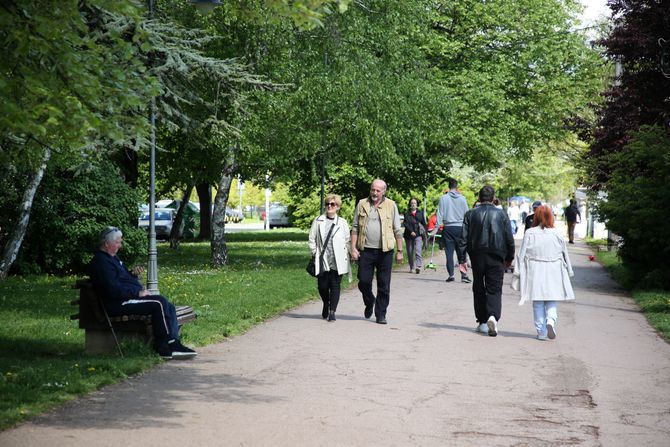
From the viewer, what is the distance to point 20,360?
33.5ft

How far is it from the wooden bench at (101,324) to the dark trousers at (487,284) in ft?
Result: 14.3

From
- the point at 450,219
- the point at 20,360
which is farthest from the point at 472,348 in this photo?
the point at 450,219

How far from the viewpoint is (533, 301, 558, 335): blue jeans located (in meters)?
12.9

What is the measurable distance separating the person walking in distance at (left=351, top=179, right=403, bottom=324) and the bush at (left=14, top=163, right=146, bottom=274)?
903 centimetres

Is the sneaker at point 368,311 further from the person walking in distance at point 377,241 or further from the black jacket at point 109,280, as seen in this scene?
the black jacket at point 109,280

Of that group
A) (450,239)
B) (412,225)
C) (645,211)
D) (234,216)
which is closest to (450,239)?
(450,239)

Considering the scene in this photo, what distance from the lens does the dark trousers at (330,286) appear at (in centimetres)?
1441

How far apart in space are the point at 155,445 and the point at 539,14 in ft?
118

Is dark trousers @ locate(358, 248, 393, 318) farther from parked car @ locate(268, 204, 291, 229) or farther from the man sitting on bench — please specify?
parked car @ locate(268, 204, 291, 229)

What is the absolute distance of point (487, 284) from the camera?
13.1m

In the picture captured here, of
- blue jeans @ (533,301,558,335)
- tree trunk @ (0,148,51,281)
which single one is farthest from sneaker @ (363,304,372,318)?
tree trunk @ (0,148,51,281)

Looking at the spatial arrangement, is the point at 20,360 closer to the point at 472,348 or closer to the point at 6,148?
the point at 6,148

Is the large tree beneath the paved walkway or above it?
above

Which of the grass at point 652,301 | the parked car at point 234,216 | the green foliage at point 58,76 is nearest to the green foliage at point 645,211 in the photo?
the grass at point 652,301
